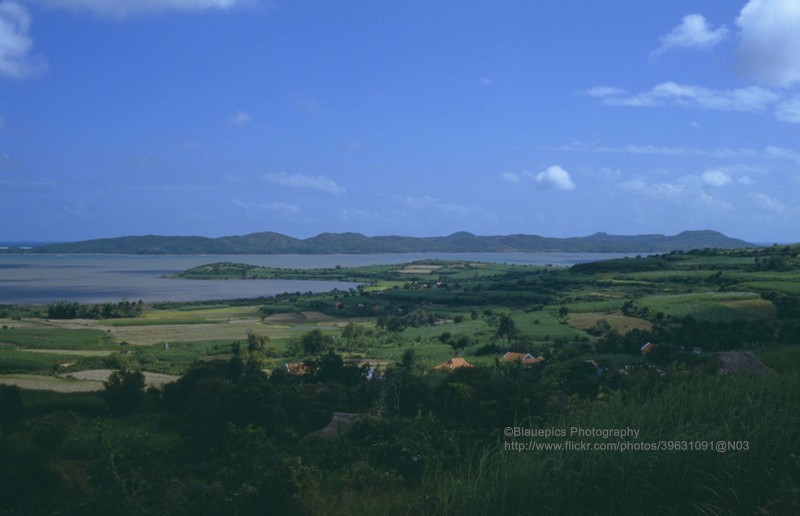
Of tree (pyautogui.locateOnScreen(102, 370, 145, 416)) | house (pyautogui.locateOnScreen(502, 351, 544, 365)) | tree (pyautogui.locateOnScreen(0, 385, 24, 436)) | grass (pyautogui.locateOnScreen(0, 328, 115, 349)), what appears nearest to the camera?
tree (pyautogui.locateOnScreen(0, 385, 24, 436))

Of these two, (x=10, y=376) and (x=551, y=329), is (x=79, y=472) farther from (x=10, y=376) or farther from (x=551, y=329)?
(x=551, y=329)

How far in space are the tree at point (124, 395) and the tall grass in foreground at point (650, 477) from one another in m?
20.1

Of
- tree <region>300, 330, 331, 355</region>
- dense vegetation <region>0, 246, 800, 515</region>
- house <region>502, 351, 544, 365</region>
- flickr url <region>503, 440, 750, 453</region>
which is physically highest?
flickr url <region>503, 440, 750, 453</region>

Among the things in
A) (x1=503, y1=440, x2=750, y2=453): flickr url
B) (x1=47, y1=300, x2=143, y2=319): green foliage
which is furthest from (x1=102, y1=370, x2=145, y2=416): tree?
(x1=47, y1=300, x2=143, y2=319): green foliage

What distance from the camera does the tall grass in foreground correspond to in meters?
4.59

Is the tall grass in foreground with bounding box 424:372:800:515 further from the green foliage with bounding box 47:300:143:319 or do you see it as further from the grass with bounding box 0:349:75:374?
the green foliage with bounding box 47:300:143:319

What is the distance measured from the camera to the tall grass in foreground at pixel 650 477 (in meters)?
4.59

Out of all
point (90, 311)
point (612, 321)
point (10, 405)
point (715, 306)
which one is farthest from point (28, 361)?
point (715, 306)

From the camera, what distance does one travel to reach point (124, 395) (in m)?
22.8

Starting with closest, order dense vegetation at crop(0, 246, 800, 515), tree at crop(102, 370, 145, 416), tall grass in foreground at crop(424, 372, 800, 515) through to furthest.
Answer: tall grass in foreground at crop(424, 372, 800, 515) < dense vegetation at crop(0, 246, 800, 515) < tree at crop(102, 370, 145, 416)

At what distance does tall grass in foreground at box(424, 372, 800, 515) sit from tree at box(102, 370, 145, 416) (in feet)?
66.1

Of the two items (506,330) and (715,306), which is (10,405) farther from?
(715,306)

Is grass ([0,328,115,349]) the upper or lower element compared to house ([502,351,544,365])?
lower

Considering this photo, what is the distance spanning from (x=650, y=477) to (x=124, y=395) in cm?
2178
